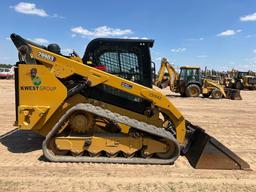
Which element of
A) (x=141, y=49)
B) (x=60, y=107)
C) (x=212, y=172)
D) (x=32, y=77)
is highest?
(x=141, y=49)

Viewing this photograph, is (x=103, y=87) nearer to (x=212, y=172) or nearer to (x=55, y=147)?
(x=55, y=147)

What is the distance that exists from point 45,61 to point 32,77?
41cm

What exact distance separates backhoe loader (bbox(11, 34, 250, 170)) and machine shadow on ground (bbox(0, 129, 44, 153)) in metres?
1.00

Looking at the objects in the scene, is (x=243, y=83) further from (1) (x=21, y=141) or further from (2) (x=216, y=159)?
(2) (x=216, y=159)

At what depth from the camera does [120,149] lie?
6.84 metres

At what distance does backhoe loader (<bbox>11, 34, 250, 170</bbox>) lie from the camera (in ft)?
22.1

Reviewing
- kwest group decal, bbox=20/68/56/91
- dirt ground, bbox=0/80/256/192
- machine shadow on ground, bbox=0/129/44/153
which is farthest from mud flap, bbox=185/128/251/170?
machine shadow on ground, bbox=0/129/44/153

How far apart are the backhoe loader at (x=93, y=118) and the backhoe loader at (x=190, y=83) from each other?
1901cm

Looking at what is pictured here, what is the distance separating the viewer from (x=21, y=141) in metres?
8.58


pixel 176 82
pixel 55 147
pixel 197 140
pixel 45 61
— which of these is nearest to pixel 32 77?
pixel 45 61

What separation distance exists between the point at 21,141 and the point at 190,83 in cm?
1923

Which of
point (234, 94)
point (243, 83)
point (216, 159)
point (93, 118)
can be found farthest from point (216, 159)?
point (243, 83)

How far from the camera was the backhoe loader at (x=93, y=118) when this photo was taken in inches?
265

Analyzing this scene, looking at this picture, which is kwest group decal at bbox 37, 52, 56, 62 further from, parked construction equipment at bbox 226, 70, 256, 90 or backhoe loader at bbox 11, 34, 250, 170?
parked construction equipment at bbox 226, 70, 256, 90
